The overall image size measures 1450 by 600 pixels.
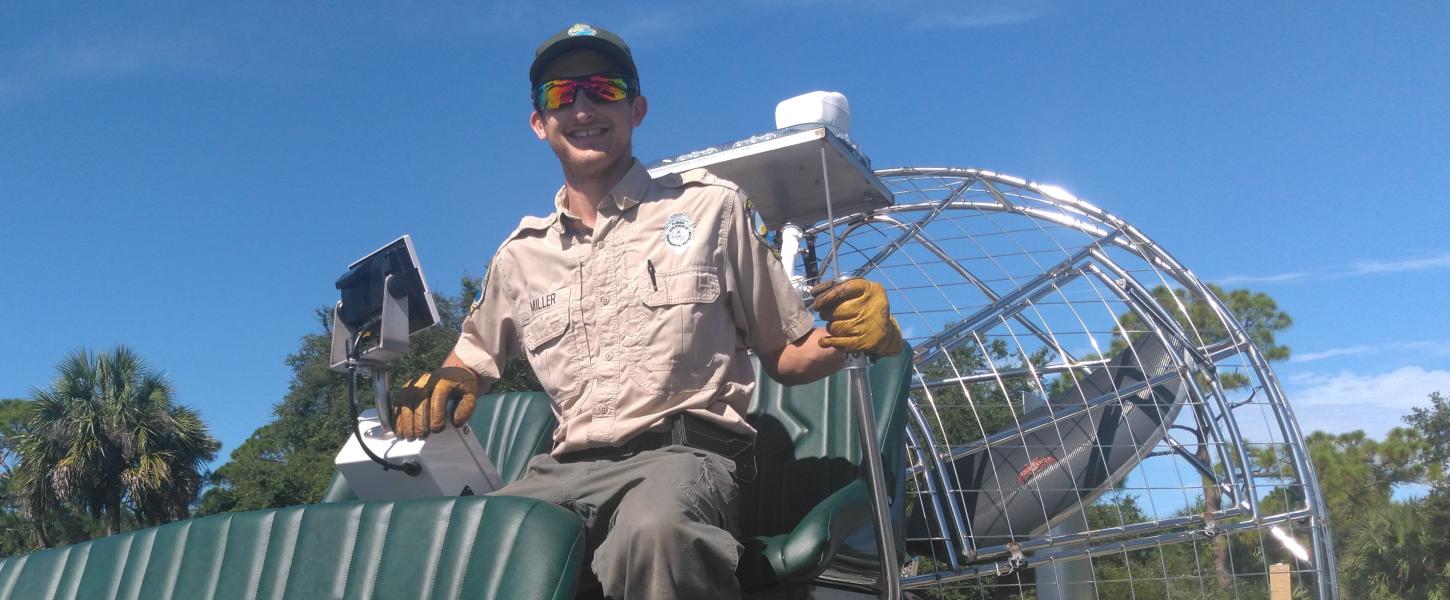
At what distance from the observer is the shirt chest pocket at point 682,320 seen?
254 centimetres

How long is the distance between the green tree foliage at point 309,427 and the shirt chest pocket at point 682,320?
327 inches

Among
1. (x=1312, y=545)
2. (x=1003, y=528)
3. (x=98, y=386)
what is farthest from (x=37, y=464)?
(x=1312, y=545)

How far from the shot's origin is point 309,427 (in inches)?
875

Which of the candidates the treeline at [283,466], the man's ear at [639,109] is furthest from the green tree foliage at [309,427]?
the man's ear at [639,109]

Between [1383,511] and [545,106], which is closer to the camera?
[545,106]

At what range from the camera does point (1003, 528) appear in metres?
6.12

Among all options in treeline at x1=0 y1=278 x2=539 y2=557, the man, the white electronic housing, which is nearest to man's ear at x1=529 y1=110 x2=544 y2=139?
the man

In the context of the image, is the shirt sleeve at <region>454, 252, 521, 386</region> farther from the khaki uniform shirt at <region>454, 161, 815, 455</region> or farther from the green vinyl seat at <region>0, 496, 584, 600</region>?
the green vinyl seat at <region>0, 496, 584, 600</region>

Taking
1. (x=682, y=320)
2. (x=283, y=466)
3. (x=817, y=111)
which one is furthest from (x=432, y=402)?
(x=283, y=466)

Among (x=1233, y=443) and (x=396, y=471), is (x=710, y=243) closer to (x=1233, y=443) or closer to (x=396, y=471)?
(x=396, y=471)

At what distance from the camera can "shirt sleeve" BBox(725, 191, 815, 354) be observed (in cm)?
269

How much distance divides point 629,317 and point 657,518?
590 millimetres

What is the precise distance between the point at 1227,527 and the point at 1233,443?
1.58 ft

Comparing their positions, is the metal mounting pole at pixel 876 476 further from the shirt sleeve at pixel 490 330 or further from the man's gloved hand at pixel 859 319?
the shirt sleeve at pixel 490 330
